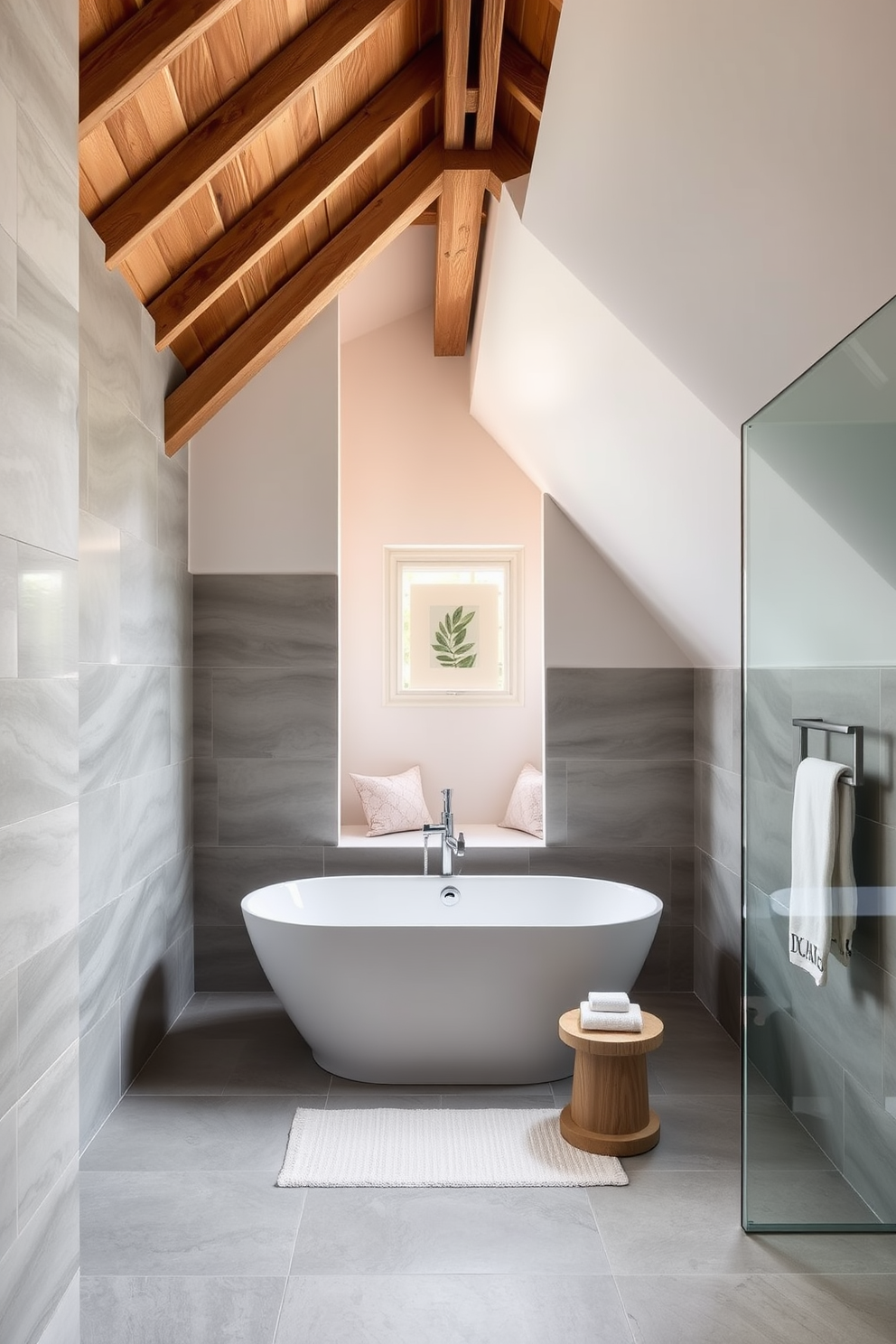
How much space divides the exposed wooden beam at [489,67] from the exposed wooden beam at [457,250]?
0.14 metres

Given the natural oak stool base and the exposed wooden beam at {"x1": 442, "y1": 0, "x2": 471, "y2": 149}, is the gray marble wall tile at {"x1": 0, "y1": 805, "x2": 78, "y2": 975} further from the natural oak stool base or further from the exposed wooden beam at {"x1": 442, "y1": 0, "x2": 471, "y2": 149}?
the exposed wooden beam at {"x1": 442, "y1": 0, "x2": 471, "y2": 149}

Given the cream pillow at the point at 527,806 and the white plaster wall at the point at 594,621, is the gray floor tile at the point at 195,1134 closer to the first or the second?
the cream pillow at the point at 527,806

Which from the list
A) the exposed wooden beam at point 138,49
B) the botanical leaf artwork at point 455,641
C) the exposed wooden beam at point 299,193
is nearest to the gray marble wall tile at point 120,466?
the exposed wooden beam at point 299,193

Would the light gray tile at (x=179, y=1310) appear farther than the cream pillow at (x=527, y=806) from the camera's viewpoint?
No

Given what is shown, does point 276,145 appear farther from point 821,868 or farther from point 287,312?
point 821,868

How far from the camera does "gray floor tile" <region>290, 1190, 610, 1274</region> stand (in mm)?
2371

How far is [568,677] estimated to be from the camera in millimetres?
4477

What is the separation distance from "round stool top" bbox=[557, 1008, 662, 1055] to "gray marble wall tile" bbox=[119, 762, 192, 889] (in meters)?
1.56

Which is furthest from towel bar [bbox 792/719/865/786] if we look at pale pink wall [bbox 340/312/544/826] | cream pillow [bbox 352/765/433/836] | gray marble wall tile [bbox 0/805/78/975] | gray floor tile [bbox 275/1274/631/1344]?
pale pink wall [bbox 340/312/544/826]

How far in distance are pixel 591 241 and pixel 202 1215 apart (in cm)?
283

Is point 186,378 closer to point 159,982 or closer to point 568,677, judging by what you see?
point 568,677

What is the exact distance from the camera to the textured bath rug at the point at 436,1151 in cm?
276

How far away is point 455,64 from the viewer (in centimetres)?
275

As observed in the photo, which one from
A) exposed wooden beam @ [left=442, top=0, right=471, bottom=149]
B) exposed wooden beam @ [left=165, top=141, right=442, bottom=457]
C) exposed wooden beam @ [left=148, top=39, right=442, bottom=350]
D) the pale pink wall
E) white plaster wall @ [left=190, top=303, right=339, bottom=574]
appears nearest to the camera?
exposed wooden beam @ [left=442, top=0, right=471, bottom=149]
